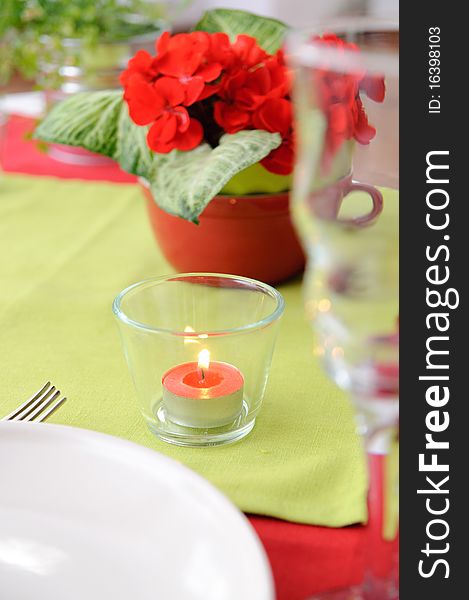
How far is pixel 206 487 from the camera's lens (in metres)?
0.43

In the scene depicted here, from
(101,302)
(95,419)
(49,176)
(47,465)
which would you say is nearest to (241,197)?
(101,302)

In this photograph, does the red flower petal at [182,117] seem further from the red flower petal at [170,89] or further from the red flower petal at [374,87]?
the red flower petal at [374,87]

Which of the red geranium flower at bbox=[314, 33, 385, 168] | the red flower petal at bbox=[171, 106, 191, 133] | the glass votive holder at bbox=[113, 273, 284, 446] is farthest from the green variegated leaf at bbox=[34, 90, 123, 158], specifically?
the red geranium flower at bbox=[314, 33, 385, 168]

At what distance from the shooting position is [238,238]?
819 millimetres

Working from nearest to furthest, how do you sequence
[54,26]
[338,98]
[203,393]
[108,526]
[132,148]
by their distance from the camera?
[338,98] → [108,526] → [203,393] → [132,148] → [54,26]

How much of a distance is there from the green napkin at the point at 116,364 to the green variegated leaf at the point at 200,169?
13cm

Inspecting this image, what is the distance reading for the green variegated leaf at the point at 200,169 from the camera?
→ 70 cm

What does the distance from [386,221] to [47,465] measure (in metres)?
0.24

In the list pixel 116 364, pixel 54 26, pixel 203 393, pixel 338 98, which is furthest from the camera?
pixel 54 26

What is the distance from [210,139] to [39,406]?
12.2 inches

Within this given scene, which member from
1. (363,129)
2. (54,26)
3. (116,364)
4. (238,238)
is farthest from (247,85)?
(54,26)

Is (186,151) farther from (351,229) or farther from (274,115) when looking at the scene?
(351,229)

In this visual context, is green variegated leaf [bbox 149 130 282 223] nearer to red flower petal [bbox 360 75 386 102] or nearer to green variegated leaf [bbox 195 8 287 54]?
green variegated leaf [bbox 195 8 287 54]

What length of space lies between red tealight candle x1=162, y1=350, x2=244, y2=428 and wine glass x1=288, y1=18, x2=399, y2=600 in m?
0.20
